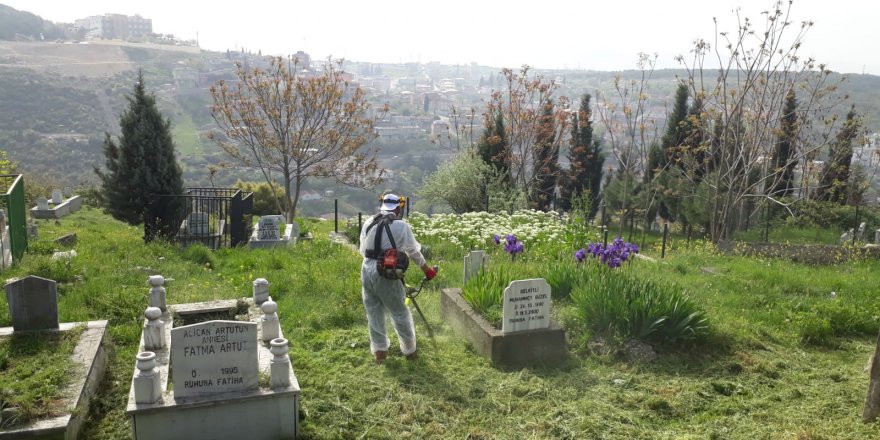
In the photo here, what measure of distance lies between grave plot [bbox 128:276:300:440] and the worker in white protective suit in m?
1.49

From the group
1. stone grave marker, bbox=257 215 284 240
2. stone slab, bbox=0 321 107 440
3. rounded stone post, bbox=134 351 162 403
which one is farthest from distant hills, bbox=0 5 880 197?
rounded stone post, bbox=134 351 162 403

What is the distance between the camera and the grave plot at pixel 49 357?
471 centimetres

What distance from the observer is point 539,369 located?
671 cm

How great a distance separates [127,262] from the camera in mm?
10406

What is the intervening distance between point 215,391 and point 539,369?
10.7 feet

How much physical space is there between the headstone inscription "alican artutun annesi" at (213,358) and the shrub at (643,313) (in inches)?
156

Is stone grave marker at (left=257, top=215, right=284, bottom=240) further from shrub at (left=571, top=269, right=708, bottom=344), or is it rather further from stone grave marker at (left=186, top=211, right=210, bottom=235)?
shrub at (left=571, top=269, right=708, bottom=344)

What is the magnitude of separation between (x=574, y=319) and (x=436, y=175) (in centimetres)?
1436

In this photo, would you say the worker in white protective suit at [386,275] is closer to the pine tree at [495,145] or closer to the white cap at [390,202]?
the white cap at [390,202]

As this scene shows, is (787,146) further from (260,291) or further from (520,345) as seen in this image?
(260,291)

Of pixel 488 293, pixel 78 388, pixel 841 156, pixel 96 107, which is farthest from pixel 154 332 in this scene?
pixel 96 107

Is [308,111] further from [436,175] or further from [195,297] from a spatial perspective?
[195,297]

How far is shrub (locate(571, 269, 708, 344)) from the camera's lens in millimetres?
7148

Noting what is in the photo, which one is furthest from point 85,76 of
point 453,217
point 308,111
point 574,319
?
point 574,319
